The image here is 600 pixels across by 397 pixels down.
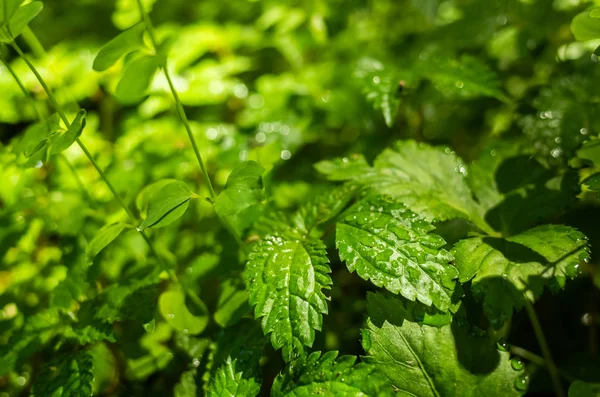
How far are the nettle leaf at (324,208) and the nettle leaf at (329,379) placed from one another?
1.16 feet

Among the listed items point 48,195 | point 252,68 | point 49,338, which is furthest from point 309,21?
point 49,338

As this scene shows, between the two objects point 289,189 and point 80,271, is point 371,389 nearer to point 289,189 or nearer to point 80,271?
point 80,271

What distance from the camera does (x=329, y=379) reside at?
0.92 meters

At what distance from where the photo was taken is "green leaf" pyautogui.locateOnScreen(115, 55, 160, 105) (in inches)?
40.9

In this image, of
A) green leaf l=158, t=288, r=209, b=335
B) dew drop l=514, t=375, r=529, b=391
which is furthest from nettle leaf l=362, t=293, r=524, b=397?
green leaf l=158, t=288, r=209, b=335

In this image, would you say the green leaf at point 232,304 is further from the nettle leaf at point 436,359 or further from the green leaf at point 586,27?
the green leaf at point 586,27

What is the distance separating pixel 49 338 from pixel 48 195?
0.70m

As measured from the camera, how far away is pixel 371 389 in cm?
90

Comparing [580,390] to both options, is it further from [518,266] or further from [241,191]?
[241,191]

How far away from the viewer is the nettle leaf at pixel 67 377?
1.04m

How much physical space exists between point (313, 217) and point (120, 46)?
0.65 m

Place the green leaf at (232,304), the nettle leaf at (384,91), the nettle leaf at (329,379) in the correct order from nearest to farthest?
the nettle leaf at (329,379), the green leaf at (232,304), the nettle leaf at (384,91)

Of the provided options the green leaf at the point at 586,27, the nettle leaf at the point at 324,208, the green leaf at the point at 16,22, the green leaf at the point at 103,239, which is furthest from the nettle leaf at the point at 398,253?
the green leaf at the point at 16,22

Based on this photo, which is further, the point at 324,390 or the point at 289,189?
the point at 289,189
